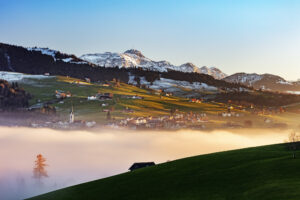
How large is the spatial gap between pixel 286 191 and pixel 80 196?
1435 inches

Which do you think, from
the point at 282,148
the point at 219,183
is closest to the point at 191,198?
the point at 219,183

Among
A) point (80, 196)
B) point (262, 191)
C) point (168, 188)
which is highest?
point (262, 191)

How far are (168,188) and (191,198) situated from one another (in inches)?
328

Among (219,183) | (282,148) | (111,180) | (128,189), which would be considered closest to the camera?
(219,183)

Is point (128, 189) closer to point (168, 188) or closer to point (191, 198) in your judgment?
point (168, 188)

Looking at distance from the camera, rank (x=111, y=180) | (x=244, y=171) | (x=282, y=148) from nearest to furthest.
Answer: (x=244, y=171) < (x=111, y=180) < (x=282, y=148)

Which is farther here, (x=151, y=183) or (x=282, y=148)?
(x=282, y=148)

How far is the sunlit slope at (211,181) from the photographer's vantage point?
43.4 metres

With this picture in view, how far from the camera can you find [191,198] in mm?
45688

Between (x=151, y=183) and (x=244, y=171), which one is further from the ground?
(x=244, y=171)

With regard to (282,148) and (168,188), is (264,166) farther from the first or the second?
(282,148)

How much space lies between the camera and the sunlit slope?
143 feet

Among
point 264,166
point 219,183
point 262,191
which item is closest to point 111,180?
point 219,183

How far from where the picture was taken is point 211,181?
52.7 m
